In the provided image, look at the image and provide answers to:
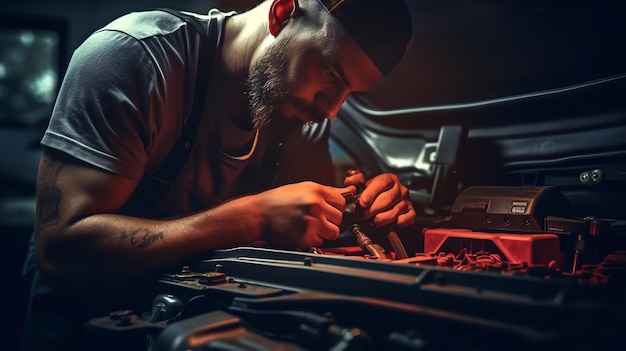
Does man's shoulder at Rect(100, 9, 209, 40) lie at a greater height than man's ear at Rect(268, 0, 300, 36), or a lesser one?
lesser

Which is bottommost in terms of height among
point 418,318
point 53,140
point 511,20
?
point 418,318

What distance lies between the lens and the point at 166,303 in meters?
1.01

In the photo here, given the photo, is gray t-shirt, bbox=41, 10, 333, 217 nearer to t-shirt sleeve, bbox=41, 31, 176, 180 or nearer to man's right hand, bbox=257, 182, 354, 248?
t-shirt sleeve, bbox=41, 31, 176, 180

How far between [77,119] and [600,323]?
1100 mm

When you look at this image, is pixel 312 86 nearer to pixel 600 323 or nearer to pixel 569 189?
pixel 569 189

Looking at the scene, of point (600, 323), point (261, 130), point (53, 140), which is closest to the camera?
point (600, 323)

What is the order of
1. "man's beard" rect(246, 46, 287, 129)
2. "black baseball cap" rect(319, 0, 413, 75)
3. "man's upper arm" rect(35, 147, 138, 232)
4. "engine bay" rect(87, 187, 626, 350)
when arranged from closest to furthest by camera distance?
"engine bay" rect(87, 187, 626, 350)
"man's upper arm" rect(35, 147, 138, 232)
"black baseball cap" rect(319, 0, 413, 75)
"man's beard" rect(246, 46, 287, 129)

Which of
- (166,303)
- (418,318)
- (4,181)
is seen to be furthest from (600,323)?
(4,181)

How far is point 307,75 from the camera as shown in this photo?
4.47ft

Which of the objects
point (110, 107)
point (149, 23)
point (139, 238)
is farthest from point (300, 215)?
point (149, 23)

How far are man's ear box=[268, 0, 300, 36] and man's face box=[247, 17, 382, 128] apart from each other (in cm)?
2

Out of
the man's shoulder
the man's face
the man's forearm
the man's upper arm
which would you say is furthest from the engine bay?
the man's shoulder

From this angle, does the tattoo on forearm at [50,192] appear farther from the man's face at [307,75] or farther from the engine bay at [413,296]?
the man's face at [307,75]

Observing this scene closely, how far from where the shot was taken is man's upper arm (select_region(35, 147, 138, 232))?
3.74 feet
